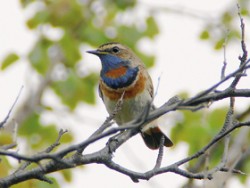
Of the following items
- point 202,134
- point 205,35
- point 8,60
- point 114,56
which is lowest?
point 202,134

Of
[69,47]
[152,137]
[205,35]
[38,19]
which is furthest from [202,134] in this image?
[205,35]

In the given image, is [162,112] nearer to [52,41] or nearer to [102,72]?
[102,72]

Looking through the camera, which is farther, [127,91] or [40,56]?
[40,56]

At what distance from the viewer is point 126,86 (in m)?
6.34

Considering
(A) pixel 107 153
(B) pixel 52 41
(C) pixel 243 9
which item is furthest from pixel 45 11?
(A) pixel 107 153

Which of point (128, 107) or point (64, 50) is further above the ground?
point (64, 50)

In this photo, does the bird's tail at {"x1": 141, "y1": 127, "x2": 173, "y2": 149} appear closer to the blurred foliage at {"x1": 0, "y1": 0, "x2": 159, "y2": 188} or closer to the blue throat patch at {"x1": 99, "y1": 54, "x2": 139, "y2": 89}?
the blue throat patch at {"x1": 99, "y1": 54, "x2": 139, "y2": 89}

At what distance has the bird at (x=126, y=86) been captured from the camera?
20.3 feet

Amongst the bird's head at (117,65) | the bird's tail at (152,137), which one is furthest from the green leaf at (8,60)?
the bird's tail at (152,137)

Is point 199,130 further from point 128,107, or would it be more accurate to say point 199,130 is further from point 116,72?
point 128,107

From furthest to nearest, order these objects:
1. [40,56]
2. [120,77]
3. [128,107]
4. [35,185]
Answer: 1. [40,56]
2. [120,77]
3. [128,107]
4. [35,185]

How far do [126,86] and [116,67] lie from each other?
1.48 ft

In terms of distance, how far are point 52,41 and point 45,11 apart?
0.43 metres

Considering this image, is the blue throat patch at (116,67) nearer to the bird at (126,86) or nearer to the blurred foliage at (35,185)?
the bird at (126,86)
